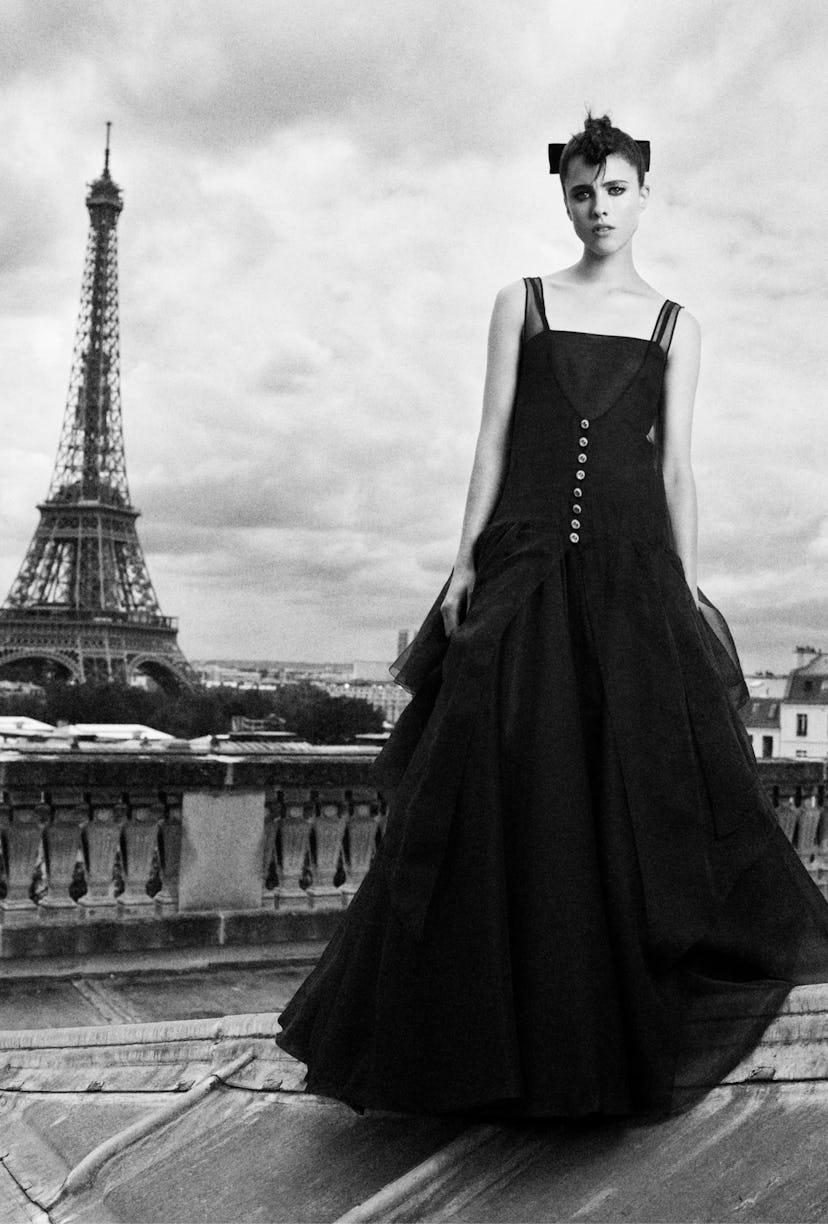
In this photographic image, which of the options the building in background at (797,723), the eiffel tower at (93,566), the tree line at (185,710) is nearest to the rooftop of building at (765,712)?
the building in background at (797,723)

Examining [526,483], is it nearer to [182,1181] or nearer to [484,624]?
[484,624]

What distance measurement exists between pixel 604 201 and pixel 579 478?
0.62 m

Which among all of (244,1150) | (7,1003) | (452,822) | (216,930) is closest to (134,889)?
(216,930)

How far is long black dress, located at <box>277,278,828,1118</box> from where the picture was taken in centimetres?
244

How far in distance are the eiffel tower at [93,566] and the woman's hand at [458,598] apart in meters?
56.0

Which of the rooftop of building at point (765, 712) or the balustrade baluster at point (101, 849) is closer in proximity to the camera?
the balustrade baluster at point (101, 849)

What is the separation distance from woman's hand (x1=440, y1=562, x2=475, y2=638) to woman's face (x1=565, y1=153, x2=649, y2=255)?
77 cm

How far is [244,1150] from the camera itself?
2777 millimetres

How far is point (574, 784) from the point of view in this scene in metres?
2.56

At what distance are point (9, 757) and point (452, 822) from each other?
11.6 ft

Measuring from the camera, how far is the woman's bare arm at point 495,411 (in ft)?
9.74

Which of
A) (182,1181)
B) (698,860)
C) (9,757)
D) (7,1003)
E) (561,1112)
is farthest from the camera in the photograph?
(9,757)

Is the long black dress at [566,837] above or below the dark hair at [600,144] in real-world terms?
below

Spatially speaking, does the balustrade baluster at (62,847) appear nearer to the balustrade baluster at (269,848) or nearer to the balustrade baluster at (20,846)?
the balustrade baluster at (20,846)
